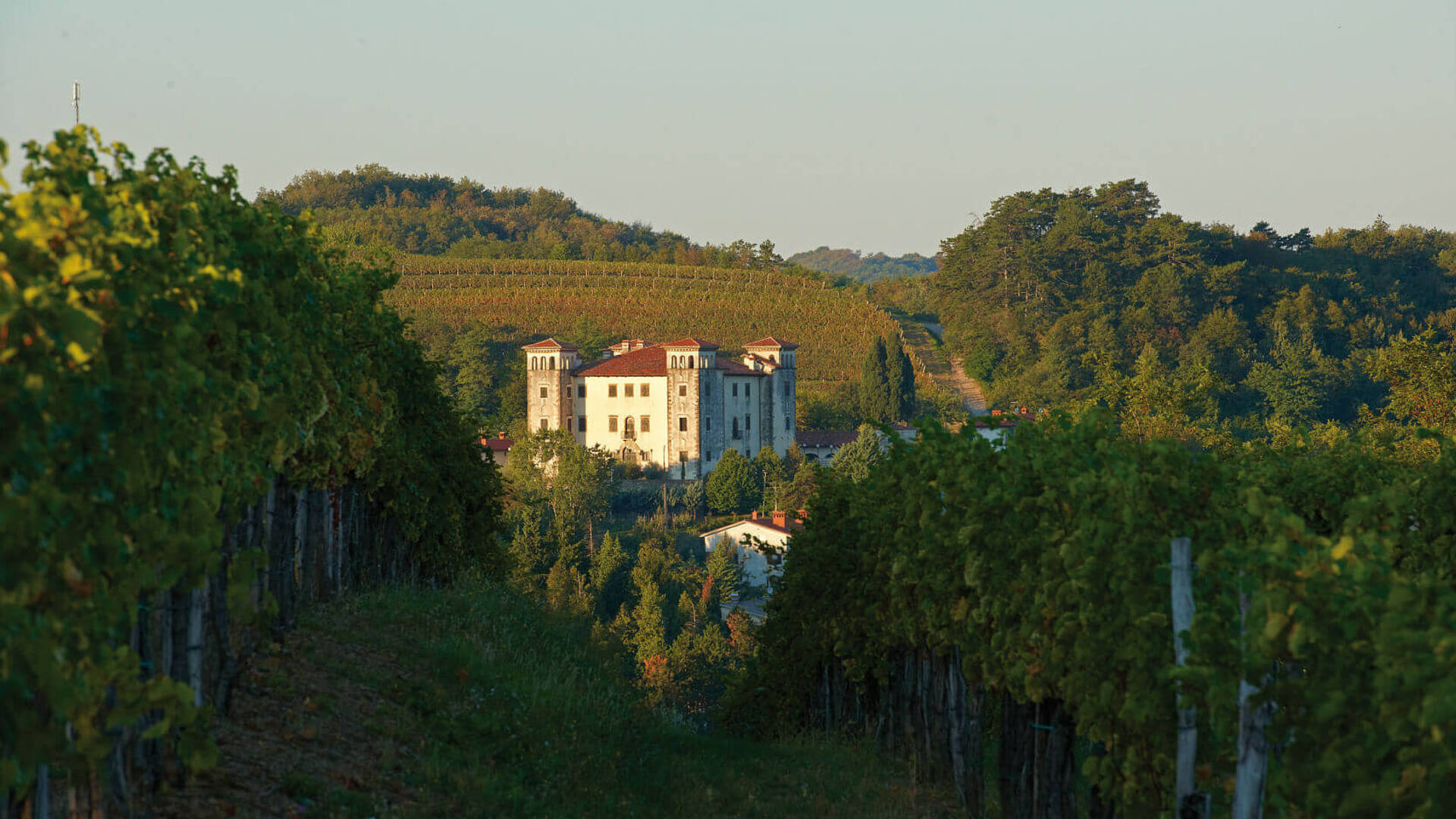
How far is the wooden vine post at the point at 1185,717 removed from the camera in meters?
6.99

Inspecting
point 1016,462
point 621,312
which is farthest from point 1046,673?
point 621,312

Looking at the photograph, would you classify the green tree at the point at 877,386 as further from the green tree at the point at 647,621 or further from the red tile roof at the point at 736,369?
the green tree at the point at 647,621

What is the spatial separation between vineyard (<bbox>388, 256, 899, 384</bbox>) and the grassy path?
8760 cm

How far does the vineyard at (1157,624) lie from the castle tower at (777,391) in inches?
2823

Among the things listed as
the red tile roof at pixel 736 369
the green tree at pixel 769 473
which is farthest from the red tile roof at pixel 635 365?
the green tree at pixel 769 473

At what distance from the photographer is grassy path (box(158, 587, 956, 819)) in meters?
7.73

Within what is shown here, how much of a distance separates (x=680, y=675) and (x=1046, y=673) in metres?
40.8

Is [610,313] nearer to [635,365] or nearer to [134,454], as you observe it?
[635,365]

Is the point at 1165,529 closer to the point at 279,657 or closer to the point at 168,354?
the point at 168,354

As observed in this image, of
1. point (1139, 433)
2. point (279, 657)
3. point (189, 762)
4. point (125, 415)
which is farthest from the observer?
point (1139, 433)

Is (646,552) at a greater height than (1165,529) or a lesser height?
lesser

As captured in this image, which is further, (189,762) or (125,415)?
(189,762)

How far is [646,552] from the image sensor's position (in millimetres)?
60031

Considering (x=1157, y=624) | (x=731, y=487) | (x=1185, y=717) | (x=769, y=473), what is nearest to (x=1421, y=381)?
(x=1157, y=624)
